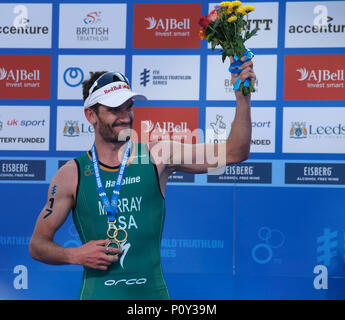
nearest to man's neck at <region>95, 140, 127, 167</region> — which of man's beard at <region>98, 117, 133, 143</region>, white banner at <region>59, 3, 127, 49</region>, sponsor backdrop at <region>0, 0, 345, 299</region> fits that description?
man's beard at <region>98, 117, 133, 143</region>

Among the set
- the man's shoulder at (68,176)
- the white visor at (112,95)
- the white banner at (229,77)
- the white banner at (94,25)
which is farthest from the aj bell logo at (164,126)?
the man's shoulder at (68,176)

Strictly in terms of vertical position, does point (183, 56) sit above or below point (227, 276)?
above

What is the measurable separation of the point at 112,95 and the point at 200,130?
6.14ft

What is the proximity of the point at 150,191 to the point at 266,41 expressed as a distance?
2.33 m

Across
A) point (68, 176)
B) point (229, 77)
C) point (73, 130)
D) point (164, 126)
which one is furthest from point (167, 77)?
point (68, 176)

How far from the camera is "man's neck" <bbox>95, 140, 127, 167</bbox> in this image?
8.06 ft

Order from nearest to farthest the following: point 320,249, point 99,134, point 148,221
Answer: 1. point 148,221
2. point 99,134
3. point 320,249

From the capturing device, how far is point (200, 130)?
13.8 feet

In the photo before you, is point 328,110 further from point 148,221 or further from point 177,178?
point 148,221

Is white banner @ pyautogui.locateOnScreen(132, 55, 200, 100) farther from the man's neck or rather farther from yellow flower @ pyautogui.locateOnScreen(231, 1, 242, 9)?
yellow flower @ pyautogui.locateOnScreen(231, 1, 242, 9)

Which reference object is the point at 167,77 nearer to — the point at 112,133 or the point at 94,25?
the point at 94,25

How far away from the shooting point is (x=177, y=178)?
4246 mm

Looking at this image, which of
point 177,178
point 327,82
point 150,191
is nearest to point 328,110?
point 327,82

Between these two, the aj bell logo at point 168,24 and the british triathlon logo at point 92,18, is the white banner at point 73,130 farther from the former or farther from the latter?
the aj bell logo at point 168,24
